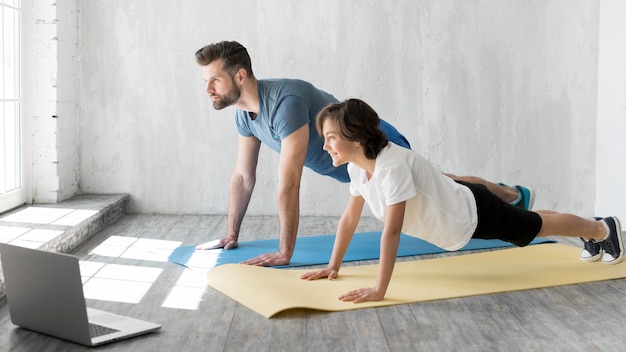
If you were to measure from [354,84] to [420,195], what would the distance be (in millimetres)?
2416

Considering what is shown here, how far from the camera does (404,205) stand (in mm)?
3275

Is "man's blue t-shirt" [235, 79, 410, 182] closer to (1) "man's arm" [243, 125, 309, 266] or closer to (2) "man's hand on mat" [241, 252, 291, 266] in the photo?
(1) "man's arm" [243, 125, 309, 266]

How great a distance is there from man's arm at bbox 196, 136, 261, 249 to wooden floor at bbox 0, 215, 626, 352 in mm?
855

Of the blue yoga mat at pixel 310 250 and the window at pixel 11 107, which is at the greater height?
the window at pixel 11 107

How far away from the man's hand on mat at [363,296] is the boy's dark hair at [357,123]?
0.53 meters

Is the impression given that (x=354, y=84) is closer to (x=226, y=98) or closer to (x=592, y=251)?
(x=226, y=98)

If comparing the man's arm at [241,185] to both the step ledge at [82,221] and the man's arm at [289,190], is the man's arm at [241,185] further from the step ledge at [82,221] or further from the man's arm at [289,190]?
the step ledge at [82,221]

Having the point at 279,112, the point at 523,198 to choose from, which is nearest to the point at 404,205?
the point at 279,112

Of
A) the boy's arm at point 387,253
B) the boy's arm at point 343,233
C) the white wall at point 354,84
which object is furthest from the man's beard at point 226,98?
the white wall at point 354,84

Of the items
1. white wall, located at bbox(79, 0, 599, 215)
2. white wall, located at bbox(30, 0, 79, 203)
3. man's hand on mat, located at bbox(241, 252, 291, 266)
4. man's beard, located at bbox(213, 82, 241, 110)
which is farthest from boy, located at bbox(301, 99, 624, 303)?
white wall, located at bbox(30, 0, 79, 203)

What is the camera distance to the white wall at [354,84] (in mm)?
5695

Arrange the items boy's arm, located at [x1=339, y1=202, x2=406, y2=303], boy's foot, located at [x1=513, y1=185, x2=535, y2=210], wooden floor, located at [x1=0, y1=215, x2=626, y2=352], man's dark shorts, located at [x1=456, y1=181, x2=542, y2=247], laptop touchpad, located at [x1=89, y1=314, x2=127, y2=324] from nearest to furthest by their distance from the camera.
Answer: wooden floor, located at [x1=0, y1=215, x2=626, y2=352] < laptop touchpad, located at [x1=89, y1=314, x2=127, y2=324] < boy's arm, located at [x1=339, y1=202, x2=406, y2=303] < man's dark shorts, located at [x1=456, y1=181, x2=542, y2=247] < boy's foot, located at [x1=513, y1=185, x2=535, y2=210]

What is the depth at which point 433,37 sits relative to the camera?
573 cm

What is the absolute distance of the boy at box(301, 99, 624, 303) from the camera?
3.26 metres
